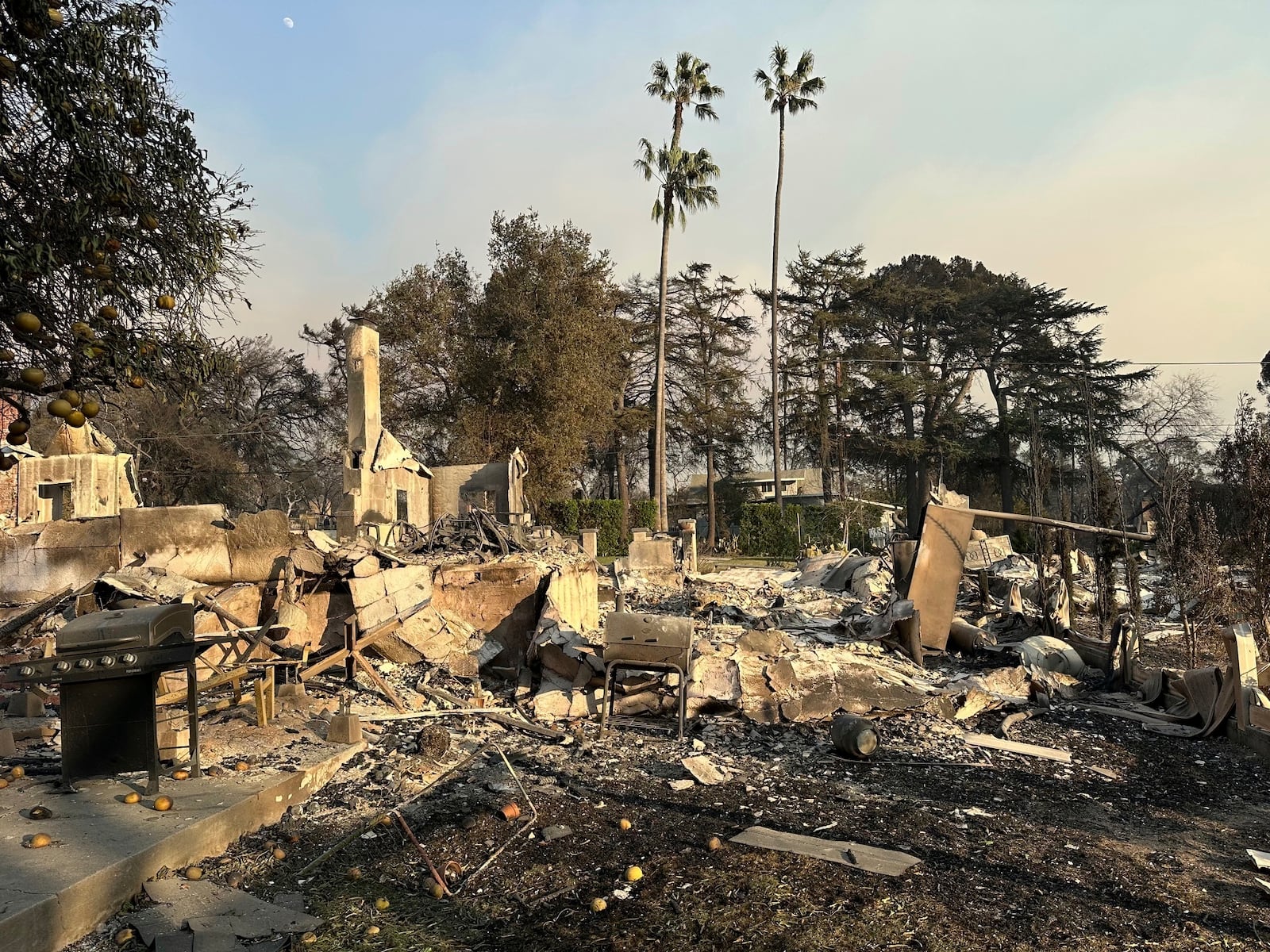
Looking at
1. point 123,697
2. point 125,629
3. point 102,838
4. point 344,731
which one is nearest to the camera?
point 102,838

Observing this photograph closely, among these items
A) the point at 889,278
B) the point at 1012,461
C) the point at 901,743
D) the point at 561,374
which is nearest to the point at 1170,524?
the point at 901,743

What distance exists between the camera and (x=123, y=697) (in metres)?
4.75

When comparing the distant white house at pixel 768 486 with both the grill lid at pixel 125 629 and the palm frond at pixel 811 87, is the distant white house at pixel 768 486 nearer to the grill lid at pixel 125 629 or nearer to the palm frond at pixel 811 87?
the palm frond at pixel 811 87

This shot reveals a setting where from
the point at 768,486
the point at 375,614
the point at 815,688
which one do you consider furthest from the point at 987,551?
the point at 768,486

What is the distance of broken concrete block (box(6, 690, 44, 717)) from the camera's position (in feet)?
23.4

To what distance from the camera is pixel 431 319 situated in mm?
28688

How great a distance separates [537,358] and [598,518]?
21.0ft

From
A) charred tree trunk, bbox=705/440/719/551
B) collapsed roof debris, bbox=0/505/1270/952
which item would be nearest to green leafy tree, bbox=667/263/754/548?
charred tree trunk, bbox=705/440/719/551

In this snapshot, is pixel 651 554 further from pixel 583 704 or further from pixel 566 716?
pixel 566 716

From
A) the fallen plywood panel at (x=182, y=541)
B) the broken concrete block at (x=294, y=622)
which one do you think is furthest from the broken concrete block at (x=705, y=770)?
the fallen plywood panel at (x=182, y=541)

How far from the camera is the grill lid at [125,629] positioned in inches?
178

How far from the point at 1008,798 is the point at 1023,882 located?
164 centimetres

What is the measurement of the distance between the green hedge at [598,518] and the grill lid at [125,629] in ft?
77.9

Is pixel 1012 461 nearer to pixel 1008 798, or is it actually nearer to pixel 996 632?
pixel 996 632
